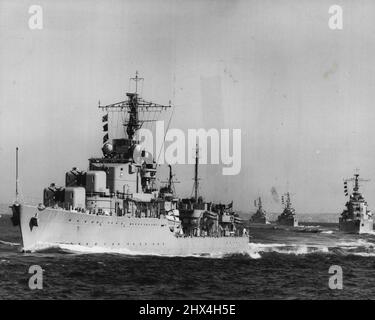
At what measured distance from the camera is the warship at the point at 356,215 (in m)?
108

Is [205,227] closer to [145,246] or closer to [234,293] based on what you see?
[145,246]

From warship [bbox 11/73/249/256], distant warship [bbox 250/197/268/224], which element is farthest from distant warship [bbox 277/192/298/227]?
warship [bbox 11/73/249/256]

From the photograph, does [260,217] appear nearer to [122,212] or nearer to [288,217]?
[288,217]

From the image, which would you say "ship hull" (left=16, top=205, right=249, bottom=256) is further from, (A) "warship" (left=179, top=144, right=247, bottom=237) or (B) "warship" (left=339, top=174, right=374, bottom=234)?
(B) "warship" (left=339, top=174, right=374, bottom=234)

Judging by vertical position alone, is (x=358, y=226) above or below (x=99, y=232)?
below

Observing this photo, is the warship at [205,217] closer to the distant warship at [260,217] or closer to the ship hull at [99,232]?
the ship hull at [99,232]

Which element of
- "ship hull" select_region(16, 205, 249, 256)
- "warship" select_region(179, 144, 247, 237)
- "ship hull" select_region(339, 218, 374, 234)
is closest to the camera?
"ship hull" select_region(16, 205, 249, 256)

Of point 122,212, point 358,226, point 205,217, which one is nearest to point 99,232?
point 122,212

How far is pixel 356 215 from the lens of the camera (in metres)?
110

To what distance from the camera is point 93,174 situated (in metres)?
37.6

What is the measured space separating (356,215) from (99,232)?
272ft

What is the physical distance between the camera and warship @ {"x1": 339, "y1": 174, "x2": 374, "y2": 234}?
108062 millimetres

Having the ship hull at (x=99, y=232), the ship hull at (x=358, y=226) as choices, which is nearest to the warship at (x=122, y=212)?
the ship hull at (x=99, y=232)
